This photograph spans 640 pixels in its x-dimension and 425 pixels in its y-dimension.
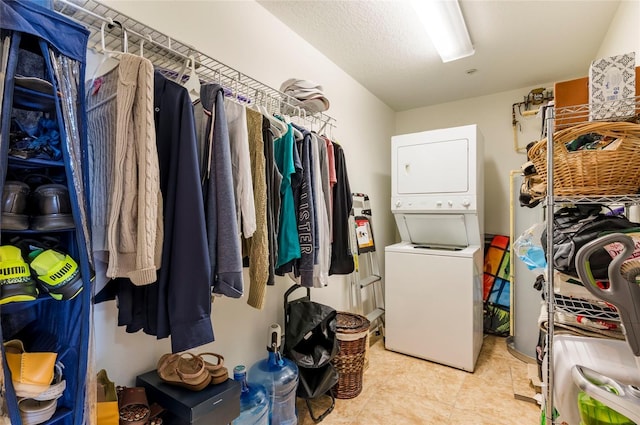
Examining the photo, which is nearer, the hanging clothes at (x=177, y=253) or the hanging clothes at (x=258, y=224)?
the hanging clothes at (x=177, y=253)

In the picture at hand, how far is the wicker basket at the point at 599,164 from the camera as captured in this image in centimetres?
97

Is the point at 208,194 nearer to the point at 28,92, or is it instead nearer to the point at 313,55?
the point at 28,92

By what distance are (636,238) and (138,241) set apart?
1499 mm

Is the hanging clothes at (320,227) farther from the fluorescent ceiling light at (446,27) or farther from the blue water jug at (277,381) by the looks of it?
the fluorescent ceiling light at (446,27)

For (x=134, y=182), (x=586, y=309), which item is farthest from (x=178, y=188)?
(x=586, y=309)

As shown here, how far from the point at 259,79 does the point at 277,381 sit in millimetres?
1810

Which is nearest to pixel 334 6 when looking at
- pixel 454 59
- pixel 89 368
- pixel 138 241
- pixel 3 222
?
pixel 454 59

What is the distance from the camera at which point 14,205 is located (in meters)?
0.75

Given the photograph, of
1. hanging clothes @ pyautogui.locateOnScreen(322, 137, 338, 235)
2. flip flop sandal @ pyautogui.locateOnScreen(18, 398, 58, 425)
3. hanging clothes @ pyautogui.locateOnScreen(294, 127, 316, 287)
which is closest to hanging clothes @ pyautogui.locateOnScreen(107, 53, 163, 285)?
flip flop sandal @ pyautogui.locateOnScreen(18, 398, 58, 425)

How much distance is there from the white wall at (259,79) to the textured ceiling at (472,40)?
0.49ft

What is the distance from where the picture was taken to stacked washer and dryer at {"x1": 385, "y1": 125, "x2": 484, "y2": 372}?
250cm

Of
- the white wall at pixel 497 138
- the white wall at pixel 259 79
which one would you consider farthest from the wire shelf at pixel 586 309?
the white wall at pixel 497 138

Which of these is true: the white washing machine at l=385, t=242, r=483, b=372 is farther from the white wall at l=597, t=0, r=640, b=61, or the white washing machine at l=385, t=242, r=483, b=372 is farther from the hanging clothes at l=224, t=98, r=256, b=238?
the hanging clothes at l=224, t=98, r=256, b=238

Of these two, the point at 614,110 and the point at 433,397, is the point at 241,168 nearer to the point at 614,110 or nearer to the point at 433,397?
the point at 614,110
